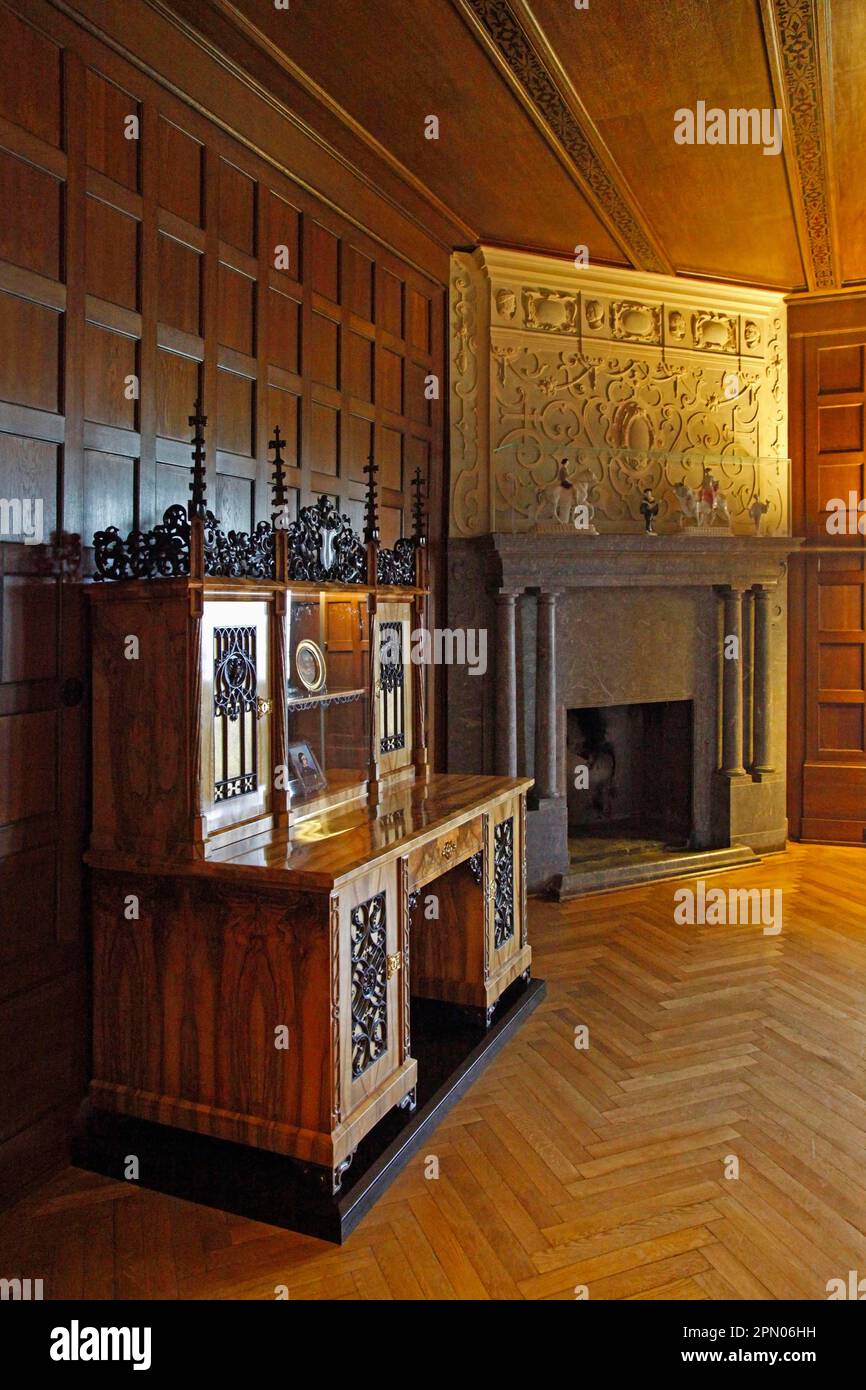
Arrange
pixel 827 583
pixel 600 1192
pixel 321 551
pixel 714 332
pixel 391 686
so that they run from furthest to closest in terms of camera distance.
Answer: pixel 827 583 < pixel 714 332 < pixel 391 686 < pixel 321 551 < pixel 600 1192

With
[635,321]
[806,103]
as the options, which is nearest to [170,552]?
[806,103]

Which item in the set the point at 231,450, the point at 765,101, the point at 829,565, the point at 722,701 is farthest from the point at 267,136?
the point at 829,565

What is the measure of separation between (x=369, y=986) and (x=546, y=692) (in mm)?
3053

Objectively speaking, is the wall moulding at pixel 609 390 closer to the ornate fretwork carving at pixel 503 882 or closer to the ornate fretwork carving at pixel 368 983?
the ornate fretwork carving at pixel 503 882

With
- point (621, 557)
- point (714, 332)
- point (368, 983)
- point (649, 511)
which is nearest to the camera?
point (368, 983)

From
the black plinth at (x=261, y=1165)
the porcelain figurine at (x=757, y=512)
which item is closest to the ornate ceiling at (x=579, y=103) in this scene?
the porcelain figurine at (x=757, y=512)

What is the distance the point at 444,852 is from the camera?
123 inches

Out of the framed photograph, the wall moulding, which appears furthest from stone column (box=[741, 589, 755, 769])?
the framed photograph

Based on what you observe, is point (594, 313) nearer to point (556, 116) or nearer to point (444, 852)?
point (556, 116)

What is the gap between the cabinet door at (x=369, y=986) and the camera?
250cm

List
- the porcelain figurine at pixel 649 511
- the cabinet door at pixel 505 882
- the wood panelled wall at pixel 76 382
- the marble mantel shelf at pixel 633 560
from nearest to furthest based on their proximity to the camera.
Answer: the wood panelled wall at pixel 76 382 < the cabinet door at pixel 505 882 < the marble mantel shelf at pixel 633 560 < the porcelain figurine at pixel 649 511

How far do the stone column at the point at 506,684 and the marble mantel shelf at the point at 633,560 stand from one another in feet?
0.45

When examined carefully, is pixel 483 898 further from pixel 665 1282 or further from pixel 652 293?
pixel 652 293

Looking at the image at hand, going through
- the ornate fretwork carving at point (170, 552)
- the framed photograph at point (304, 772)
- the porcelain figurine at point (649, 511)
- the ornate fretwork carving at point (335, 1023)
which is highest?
the porcelain figurine at point (649, 511)
